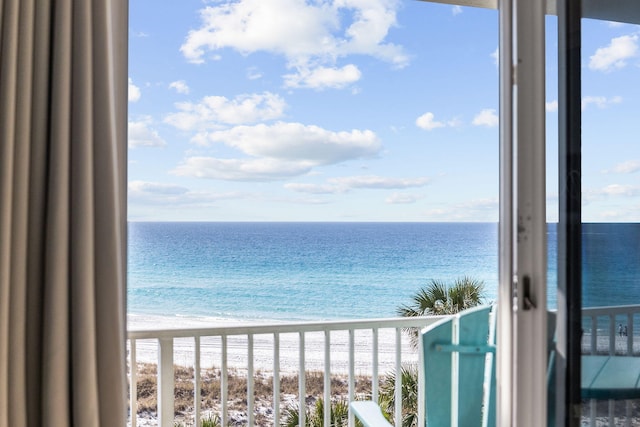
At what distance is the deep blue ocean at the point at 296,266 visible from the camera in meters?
14.6

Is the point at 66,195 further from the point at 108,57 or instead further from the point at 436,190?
the point at 436,190

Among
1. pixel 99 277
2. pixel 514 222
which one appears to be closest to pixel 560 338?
pixel 514 222

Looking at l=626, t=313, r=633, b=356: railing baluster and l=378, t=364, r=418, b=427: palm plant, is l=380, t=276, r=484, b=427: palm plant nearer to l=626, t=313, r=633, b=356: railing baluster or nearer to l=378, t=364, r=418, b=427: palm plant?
l=378, t=364, r=418, b=427: palm plant

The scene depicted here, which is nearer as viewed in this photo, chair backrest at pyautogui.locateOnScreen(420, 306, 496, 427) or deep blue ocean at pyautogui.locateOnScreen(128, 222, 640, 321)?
chair backrest at pyautogui.locateOnScreen(420, 306, 496, 427)

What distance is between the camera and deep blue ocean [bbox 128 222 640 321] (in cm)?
1459

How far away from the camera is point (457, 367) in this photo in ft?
7.98

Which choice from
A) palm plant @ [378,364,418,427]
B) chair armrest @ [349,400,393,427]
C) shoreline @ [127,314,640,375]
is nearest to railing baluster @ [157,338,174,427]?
chair armrest @ [349,400,393,427]

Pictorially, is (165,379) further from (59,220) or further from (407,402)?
(407,402)

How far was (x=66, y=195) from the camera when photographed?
4.15 ft

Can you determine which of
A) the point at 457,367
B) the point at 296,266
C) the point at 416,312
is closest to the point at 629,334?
the point at 457,367

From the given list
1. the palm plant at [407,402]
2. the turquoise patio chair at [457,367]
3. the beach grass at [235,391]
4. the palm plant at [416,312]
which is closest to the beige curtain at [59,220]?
the turquoise patio chair at [457,367]

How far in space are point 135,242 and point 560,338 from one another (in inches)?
572

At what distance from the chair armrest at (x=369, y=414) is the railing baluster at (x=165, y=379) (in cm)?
77

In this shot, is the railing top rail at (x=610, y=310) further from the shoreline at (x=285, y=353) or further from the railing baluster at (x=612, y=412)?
the shoreline at (x=285, y=353)
